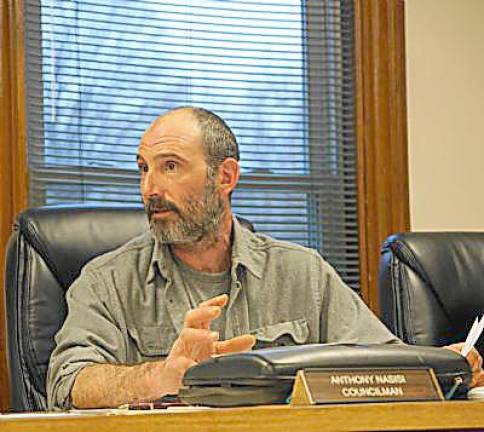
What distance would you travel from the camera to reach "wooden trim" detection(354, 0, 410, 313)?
3.56 meters

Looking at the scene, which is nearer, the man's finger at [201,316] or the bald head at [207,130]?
the man's finger at [201,316]

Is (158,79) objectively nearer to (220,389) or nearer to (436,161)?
(436,161)

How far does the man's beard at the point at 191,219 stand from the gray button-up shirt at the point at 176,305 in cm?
4

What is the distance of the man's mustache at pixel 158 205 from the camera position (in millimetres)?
2410

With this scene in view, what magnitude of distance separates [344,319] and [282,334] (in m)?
0.16

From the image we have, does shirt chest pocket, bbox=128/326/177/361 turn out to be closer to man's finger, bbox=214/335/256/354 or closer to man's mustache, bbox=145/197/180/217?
man's mustache, bbox=145/197/180/217

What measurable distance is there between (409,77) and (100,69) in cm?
100

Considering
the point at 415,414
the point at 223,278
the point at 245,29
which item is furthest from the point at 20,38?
the point at 415,414

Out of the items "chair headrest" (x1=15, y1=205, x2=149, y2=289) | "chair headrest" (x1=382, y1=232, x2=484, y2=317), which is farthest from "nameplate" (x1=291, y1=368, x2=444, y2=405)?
"chair headrest" (x1=382, y1=232, x2=484, y2=317)

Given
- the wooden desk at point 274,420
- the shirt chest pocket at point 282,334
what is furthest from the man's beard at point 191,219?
the wooden desk at point 274,420

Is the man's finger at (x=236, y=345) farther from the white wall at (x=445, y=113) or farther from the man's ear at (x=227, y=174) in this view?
the white wall at (x=445, y=113)

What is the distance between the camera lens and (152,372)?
2031 mm

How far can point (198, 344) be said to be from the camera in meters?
1.84

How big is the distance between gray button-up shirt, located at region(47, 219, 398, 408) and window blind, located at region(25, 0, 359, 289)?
0.87 metres
